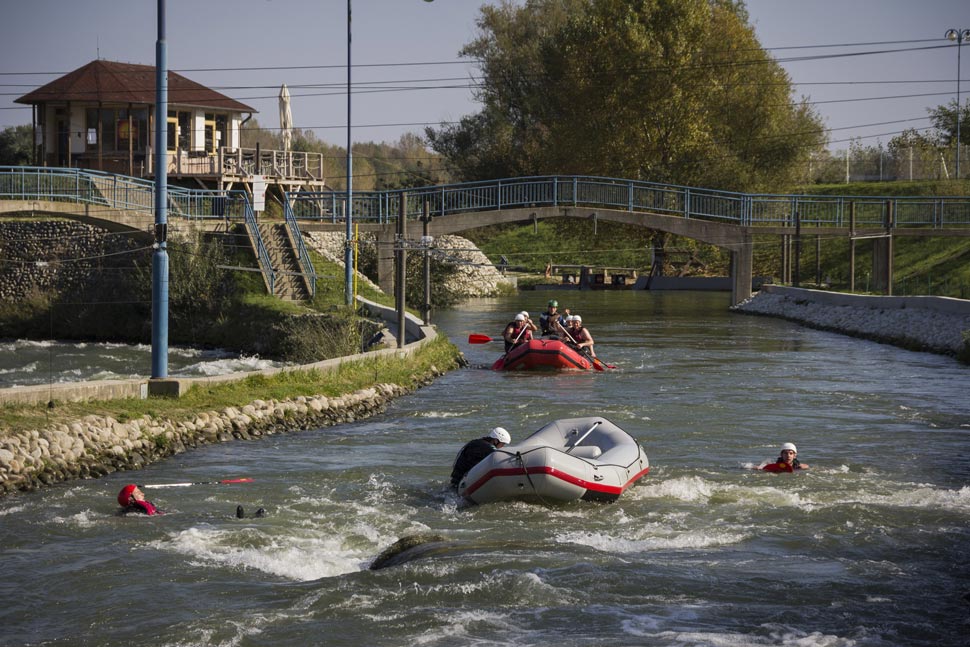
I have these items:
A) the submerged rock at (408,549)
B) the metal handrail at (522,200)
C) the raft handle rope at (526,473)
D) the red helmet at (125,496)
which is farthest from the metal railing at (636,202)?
the submerged rock at (408,549)

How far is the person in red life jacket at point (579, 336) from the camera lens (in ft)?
99.7

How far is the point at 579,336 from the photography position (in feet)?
102

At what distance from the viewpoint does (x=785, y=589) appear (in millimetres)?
11586

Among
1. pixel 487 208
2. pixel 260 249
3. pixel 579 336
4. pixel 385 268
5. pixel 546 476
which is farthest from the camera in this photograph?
pixel 487 208

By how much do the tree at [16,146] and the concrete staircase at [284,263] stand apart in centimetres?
2610

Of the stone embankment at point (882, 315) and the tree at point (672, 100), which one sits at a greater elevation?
the tree at point (672, 100)

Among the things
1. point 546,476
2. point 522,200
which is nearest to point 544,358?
point 546,476

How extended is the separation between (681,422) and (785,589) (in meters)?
9.76

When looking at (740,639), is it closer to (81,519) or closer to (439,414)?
(81,519)

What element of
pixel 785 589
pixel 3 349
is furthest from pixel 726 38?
pixel 785 589

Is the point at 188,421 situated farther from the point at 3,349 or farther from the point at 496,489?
the point at 3,349

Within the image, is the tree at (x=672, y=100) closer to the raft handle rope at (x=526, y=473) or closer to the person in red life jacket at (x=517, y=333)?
the person in red life jacket at (x=517, y=333)

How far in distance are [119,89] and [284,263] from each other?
14901 millimetres

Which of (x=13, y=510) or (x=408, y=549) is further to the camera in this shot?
(x=13, y=510)
